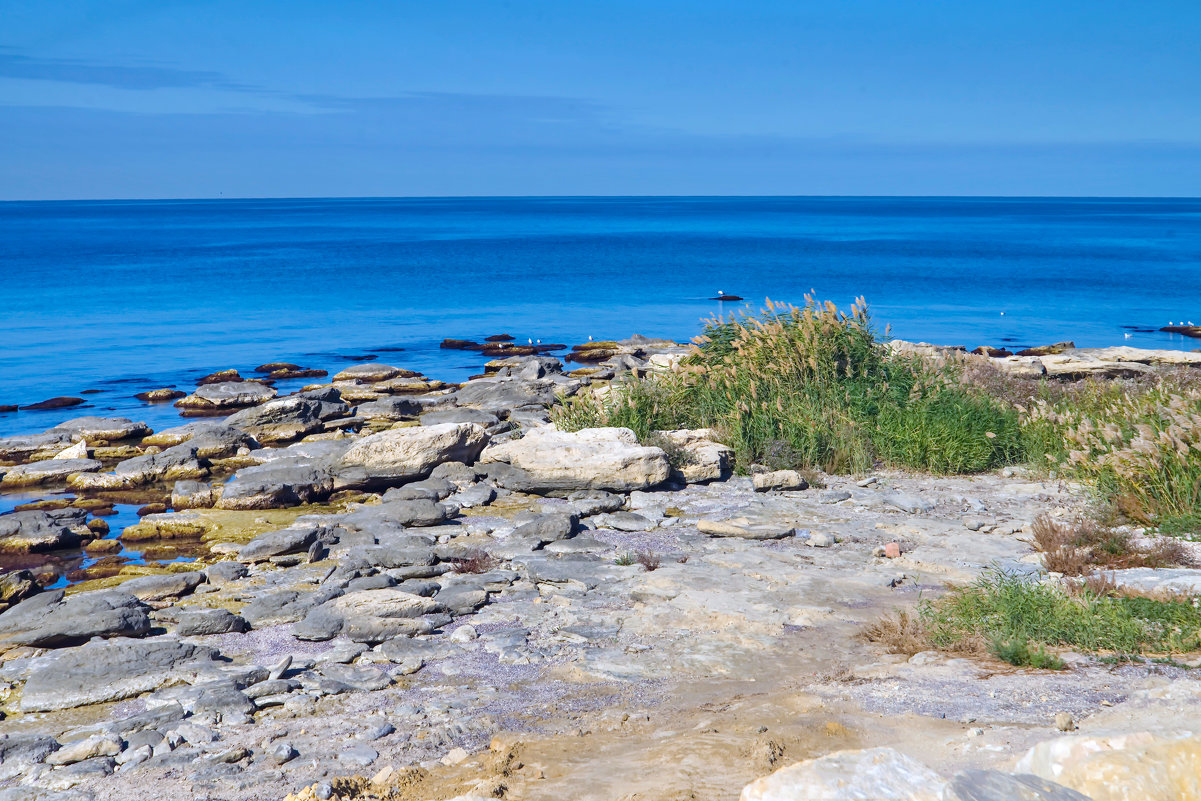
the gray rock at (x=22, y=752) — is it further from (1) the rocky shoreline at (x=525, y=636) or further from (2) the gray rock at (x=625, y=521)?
(2) the gray rock at (x=625, y=521)

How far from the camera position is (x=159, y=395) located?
24.6 metres

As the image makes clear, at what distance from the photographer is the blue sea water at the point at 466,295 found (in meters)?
33.0

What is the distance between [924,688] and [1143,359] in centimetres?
1854

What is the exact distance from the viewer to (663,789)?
4.89 meters

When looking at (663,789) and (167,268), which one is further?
(167,268)

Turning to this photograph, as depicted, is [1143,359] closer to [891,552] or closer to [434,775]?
[891,552]

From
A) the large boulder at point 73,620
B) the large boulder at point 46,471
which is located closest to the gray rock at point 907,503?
the large boulder at point 73,620

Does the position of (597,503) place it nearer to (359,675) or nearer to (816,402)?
(816,402)

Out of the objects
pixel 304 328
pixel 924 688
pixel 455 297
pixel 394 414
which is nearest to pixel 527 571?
pixel 924 688

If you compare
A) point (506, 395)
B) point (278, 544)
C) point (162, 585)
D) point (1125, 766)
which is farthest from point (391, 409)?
point (1125, 766)

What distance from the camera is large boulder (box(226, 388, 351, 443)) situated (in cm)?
1795

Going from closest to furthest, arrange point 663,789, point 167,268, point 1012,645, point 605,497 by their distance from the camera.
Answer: point 663,789, point 1012,645, point 605,497, point 167,268

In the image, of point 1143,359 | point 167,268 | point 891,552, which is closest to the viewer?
point 891,552

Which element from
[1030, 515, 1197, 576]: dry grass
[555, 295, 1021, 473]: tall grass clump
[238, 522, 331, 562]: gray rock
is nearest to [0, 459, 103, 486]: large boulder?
[238, 522, 331, 562]: gray rock
